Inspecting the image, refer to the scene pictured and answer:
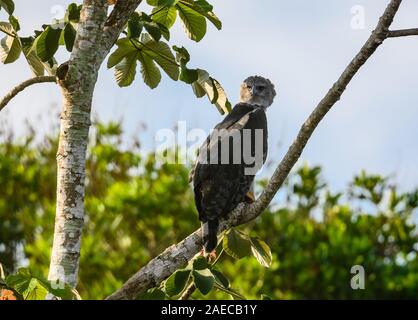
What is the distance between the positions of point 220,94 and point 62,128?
874mm

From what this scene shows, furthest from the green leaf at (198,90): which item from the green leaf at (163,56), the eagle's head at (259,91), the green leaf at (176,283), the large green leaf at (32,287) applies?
the eagle's head at (259,91)

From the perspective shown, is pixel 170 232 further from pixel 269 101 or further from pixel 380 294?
pixel 269 101

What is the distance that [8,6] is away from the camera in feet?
13.7

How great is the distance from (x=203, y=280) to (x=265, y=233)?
18.8 ft

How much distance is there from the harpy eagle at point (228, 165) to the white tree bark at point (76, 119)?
110cm

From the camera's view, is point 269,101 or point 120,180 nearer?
point 269,101

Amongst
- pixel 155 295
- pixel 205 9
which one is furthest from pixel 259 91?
pixel 155 295

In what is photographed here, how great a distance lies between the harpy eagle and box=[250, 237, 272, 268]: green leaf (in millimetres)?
707

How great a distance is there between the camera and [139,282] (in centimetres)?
383

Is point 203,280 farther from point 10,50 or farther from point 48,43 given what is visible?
point 10,50

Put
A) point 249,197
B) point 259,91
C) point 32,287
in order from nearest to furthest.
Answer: point 32,287, point 249,197, point 259,91

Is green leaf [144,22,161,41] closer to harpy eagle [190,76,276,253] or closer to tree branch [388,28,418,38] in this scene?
harpy eagle [190,76,276,253]

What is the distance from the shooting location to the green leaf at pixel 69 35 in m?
4.18
